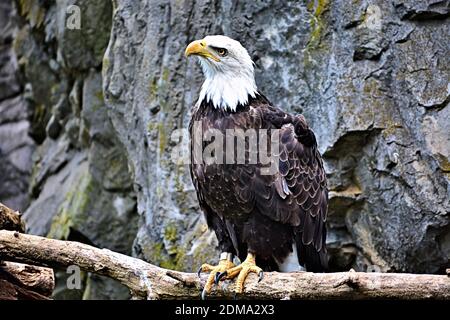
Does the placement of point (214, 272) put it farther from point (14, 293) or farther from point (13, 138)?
point (13, 138)

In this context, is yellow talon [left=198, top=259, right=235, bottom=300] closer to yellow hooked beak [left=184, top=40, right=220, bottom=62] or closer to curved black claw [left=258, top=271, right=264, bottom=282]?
curved black claw [left=258, top=271, right=264, bottom=282]

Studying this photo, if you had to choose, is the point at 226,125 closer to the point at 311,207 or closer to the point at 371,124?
the point at 311,207

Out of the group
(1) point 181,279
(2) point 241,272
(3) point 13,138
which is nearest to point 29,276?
(1) point 181,279

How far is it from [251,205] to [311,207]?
41cm

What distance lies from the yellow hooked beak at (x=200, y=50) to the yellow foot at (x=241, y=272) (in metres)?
1.28

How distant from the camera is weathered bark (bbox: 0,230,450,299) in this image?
163 inches

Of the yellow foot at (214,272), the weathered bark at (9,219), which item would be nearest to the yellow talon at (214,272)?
the yellow foot at (214,272)

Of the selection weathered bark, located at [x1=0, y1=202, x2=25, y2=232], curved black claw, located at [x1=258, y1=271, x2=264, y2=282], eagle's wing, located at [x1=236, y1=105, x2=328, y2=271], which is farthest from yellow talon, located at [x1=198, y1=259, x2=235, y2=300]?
weathered bark, located at [x1=0, y1=202, x2=25, y2=232]

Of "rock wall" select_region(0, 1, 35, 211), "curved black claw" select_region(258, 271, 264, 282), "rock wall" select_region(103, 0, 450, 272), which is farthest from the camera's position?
"rock wall" select_region(0, 1, 35, 211)

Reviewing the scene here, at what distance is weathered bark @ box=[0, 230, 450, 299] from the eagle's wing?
557 mm

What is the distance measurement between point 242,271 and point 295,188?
0.63 meters

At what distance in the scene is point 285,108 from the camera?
245 inches
